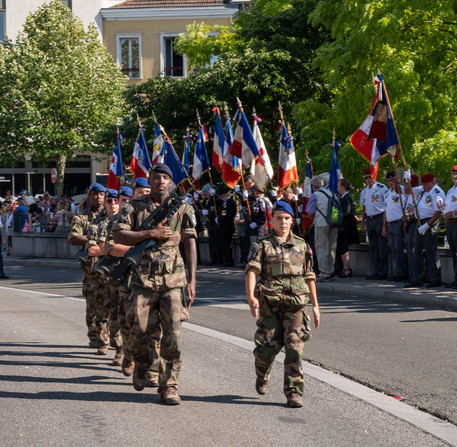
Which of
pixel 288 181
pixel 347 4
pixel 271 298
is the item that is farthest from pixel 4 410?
pixel 347 4

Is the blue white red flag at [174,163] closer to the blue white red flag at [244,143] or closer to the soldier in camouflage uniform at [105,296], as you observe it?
the blue white red flag at [244,143]

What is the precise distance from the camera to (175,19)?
5644 centimetres

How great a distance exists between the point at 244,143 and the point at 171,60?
37604 millimetres

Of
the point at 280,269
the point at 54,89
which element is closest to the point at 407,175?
the point at 280,269

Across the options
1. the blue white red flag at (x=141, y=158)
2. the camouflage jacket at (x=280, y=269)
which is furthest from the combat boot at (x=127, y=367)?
the blue white red flag at (x=141, y=158)

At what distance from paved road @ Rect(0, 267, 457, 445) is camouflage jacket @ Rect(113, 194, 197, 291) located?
3.05 ft

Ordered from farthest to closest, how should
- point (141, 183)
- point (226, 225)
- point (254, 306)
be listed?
point (226, 225), point (141, 183), point (254, 306)

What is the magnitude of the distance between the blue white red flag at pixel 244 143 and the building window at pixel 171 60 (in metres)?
36.5

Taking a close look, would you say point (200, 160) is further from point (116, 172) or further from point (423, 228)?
point (423, 228)

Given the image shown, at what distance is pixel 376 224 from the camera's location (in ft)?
56.3

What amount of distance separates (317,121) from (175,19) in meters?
30.8

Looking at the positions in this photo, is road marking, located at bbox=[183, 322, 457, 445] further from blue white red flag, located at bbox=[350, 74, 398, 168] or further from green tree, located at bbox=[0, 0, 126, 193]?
green tree, located at bbox=[0, 0, 126, 193]

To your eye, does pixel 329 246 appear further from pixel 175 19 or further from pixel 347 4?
pixel 175 19

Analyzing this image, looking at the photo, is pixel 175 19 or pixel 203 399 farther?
pixel 175 19
